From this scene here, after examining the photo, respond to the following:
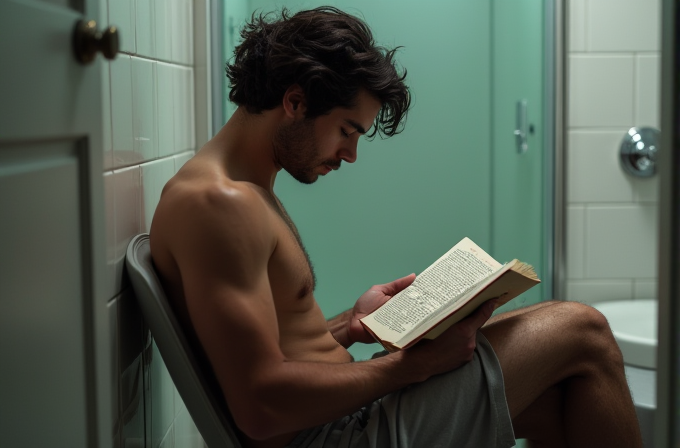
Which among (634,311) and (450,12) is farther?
(634,311)

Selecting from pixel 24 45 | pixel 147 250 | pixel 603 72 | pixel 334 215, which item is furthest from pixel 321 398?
pixel 603 72

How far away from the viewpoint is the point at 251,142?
125 cm

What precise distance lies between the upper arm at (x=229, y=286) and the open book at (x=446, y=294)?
0.77 ft

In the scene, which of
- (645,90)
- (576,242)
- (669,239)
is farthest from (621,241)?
(669,239)

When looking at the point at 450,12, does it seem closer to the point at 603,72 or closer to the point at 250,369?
the point at 603,72

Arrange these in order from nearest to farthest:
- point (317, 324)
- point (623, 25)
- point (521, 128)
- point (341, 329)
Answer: point (317, 324)
point (341, 329)
point (521, 128)
point (623, 25)

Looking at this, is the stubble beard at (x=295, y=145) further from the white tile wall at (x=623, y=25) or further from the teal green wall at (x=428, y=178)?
the white tile wall at (x=623, y=25)

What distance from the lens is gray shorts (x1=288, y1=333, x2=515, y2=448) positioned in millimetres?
1110

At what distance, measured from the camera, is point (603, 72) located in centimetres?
Answer: 225

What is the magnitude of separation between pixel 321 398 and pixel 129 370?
0.30 meters

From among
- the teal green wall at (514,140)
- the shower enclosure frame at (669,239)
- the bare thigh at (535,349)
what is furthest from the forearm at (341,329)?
the shower enclosure frame at (669,239)

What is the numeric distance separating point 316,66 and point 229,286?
426 mm

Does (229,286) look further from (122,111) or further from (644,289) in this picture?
(644,289)

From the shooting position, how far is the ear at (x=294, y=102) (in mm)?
1244
